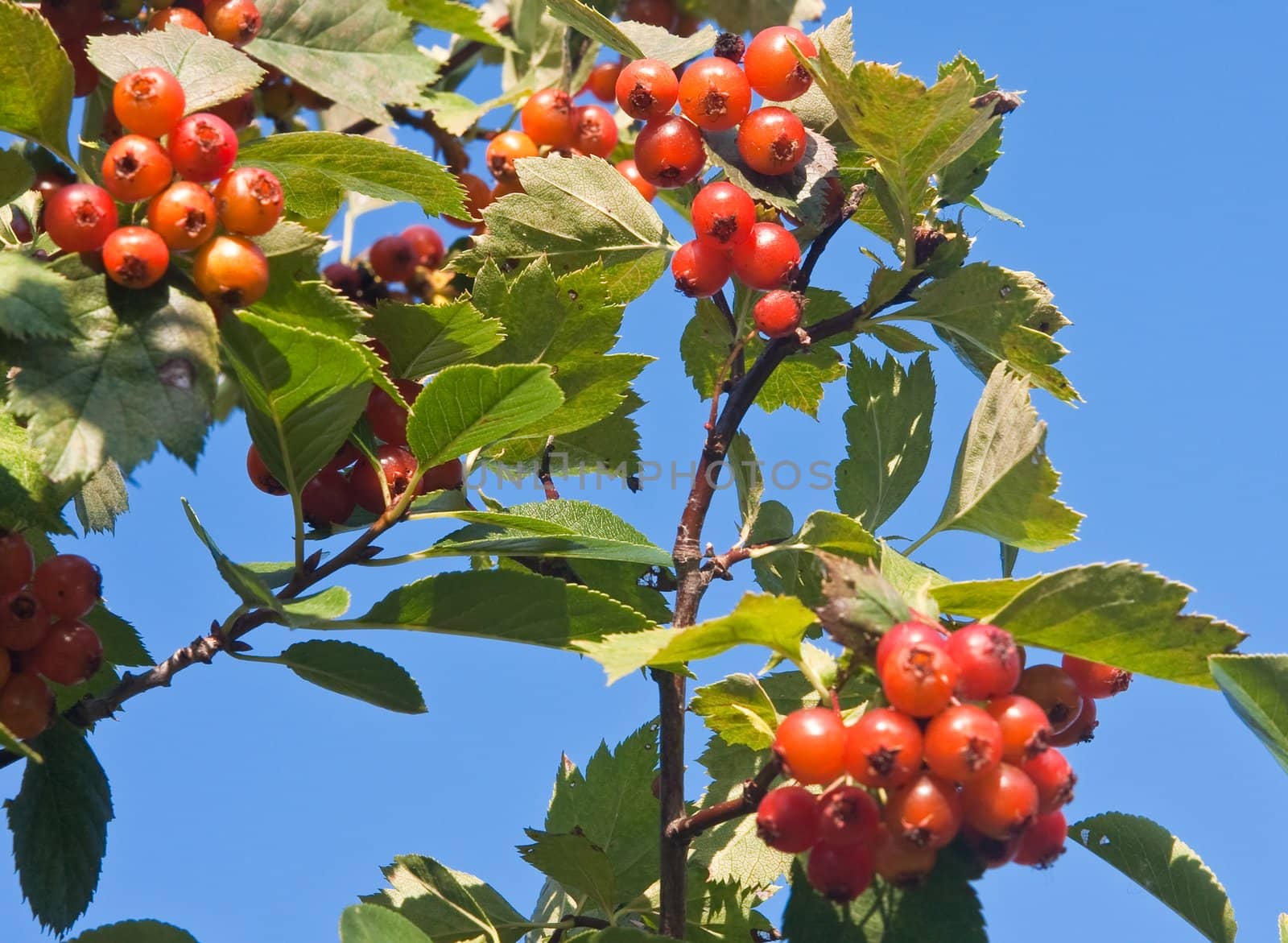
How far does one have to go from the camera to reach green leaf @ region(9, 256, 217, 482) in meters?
1.92

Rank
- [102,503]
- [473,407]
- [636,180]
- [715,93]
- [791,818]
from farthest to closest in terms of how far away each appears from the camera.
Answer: [636,180] < [102,503] < [715,93] < [473,407] < [791,818]

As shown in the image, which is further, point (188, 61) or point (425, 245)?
point (425, 245)

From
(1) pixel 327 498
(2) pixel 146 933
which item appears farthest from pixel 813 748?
(2) pixel 146 933

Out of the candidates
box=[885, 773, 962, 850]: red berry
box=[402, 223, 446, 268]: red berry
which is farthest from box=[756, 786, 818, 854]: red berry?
box=[402, 223, 446, 268]: red berry

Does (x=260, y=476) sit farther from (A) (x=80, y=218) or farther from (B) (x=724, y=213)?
(B) (x=724, y=213)

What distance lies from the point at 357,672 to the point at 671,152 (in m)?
1.20

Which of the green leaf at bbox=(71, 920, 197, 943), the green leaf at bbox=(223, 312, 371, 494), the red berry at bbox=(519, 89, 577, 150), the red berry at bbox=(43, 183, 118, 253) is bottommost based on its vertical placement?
the green leaf at bbox=(71, 920, 197, 943)

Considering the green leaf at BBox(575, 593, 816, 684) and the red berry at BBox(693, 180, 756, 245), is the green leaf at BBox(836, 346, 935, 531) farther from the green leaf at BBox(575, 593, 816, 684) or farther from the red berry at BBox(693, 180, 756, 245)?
the green leaf at BBox(575, 593, 816, 684)

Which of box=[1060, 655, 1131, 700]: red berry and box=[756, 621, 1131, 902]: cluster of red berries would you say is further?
box=[1060, 655, 1131, 700]: red berry

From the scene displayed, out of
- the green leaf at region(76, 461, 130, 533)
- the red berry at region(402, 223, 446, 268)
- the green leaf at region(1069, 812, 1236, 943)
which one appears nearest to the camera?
the green leaf at region(1069, 812, 1236, 943)

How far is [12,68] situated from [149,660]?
1.26m

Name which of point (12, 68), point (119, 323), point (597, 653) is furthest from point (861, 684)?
point (12, 68)

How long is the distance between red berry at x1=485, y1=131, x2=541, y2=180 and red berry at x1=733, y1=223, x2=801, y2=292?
1.28 m

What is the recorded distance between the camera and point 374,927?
2.04m
